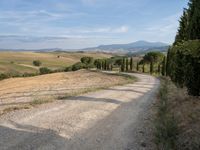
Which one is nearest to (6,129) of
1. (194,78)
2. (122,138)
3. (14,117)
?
(14,117)

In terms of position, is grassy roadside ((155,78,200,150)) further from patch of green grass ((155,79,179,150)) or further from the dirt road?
the dirt road

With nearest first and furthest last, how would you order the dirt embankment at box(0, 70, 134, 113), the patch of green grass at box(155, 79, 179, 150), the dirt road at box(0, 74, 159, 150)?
the dirt road at box(0, 74, 159, 150), the patch of green grass at box(155, 79, 179, 150), the dirt embankment at box(0, 70, 134, 113)

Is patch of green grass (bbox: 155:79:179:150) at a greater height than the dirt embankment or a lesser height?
greater

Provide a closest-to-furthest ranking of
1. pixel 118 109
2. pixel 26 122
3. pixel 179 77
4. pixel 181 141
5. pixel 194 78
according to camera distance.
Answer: pixel 181 141, pixel 26 122, pixel 118 109, pixel 194 78, pixel 179 77

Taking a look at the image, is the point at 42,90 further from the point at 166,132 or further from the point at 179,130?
the point at 166,132

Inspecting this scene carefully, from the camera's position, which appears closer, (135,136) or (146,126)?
(135,136)

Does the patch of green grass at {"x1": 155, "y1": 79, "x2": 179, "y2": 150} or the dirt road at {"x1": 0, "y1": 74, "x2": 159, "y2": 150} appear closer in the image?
the dirt road at {"x1": 0, "y1": 74, "x2": 159, "y2": 150}

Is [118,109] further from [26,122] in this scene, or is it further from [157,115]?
[26,122]

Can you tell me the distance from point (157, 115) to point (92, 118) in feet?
10.9

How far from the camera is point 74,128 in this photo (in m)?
13.9

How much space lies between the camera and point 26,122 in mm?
14617

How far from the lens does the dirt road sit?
1139 cm

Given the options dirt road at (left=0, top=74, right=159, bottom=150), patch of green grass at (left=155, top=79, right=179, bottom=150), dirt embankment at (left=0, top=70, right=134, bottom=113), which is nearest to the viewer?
dirt road at (left=0, top=74, right=159, bottom=150)

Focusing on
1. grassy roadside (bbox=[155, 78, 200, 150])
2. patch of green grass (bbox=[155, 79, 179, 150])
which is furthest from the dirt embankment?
grassy roadside (bbox=[155, 78, 200, 150])
